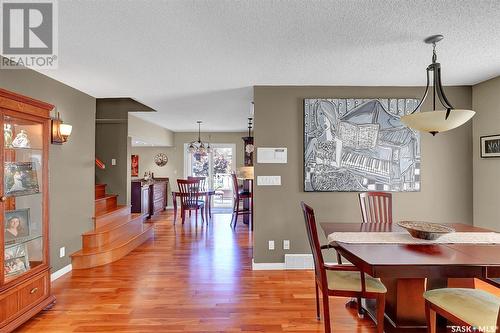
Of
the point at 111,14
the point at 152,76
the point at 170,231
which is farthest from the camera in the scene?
the point at 170,231

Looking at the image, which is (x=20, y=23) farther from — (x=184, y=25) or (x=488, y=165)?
(x=488, y=165)

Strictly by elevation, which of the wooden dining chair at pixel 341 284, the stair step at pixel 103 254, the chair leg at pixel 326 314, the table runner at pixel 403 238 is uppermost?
the table runner at pixel 403 238

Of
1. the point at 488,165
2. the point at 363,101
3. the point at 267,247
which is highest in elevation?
the point at 363,101

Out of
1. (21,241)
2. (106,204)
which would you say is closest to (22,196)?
(21,241)

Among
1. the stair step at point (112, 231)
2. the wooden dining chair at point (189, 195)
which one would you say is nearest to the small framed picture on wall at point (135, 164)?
the wooden dining chair at point (189, 195)

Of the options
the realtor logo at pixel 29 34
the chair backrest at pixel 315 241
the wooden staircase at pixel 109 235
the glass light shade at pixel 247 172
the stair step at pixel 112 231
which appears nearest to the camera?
the realtor logo at pixel 29 34

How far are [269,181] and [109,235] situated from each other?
2600mm

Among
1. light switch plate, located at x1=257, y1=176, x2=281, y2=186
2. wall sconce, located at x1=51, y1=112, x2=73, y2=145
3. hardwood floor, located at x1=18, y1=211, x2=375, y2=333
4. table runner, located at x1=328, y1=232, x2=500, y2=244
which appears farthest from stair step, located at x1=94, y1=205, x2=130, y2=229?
table runner, located at x1=328, y1=232, x2=500, y2=244

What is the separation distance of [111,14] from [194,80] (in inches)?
61.3

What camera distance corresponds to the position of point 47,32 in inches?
88.1

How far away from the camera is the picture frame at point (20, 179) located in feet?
7.91

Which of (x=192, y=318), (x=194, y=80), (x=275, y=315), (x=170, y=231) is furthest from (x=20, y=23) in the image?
(x=170, y=231)

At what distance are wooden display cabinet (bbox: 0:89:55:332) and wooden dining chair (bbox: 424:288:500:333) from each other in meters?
3.16

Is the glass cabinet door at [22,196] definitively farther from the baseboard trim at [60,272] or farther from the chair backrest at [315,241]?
the chair backrest at [315,241]
